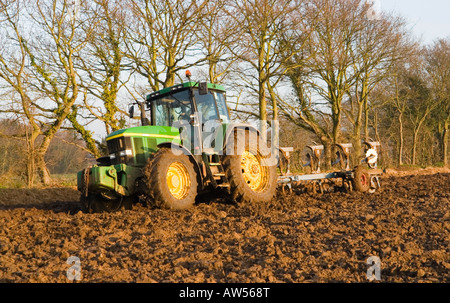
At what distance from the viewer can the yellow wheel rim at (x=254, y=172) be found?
878cm

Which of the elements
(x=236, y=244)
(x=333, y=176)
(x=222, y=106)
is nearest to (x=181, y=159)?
(x=222, y=106)

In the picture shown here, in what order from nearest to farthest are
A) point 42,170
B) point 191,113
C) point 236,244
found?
1. point 236,244
2. point 191,113
3. point 42,170

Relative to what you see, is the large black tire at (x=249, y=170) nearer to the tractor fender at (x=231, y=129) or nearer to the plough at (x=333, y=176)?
the tractor fender at (x=231, y=129)

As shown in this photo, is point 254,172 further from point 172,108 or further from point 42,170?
point 42,170

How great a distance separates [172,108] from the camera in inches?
335

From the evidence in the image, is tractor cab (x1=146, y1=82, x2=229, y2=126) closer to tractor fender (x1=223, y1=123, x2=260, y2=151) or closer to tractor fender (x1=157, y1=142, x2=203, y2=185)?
tractor fender (x1=223, y1=123, x2=260, y2=151)

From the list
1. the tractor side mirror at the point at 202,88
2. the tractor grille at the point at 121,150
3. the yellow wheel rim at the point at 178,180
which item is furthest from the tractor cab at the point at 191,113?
the tractor grille at the point at 121,150

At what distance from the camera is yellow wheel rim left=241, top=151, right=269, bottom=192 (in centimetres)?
878

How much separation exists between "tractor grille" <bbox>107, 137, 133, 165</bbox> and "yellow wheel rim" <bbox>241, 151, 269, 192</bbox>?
2.23 m

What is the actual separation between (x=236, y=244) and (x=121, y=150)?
343 centimetres

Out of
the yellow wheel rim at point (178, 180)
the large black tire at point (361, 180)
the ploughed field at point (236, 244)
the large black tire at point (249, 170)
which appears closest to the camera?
the ploughed field at point (236, 244)

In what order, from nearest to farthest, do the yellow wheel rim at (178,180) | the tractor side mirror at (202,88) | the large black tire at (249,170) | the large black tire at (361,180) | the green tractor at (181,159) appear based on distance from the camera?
the green tractor at (181,159)
the yellow wheel rim at (178,180)
the tractor side mirror at (202,88)
the large black tire at (249,170)
the large black tire at (361,180)
